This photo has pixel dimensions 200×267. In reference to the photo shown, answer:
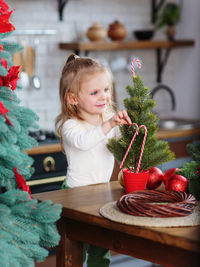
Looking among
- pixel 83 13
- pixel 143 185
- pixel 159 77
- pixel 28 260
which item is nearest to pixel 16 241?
pixel 28 260

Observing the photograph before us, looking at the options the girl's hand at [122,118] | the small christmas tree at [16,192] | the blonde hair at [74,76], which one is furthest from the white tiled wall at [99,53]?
the small christmas tree at [16,192]

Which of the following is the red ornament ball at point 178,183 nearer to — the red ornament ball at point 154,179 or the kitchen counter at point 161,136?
the red ornament ball at point 154,179

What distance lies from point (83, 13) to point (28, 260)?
2.92 m

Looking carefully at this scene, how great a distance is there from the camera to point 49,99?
3932mm

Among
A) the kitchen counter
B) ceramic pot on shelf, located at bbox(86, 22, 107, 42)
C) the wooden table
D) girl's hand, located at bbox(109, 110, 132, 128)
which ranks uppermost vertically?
ceramic pot on shelf, located at bbox(86, 22, 107, 42)

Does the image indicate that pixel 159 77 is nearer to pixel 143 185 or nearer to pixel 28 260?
pixel 143 185

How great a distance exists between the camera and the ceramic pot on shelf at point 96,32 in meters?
3.86

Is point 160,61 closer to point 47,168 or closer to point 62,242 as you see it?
point 47,168

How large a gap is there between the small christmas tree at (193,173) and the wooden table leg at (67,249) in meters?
0.43

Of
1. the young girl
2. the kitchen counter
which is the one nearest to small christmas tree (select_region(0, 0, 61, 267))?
the young girl

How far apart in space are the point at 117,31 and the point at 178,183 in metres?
2.48

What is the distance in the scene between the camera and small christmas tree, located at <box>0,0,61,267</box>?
1418 millimetres

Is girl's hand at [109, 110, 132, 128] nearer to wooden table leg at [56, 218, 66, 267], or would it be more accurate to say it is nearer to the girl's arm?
the girl's arm

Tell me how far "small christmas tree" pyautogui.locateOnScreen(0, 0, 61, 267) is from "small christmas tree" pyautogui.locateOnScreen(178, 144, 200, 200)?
44 cm
